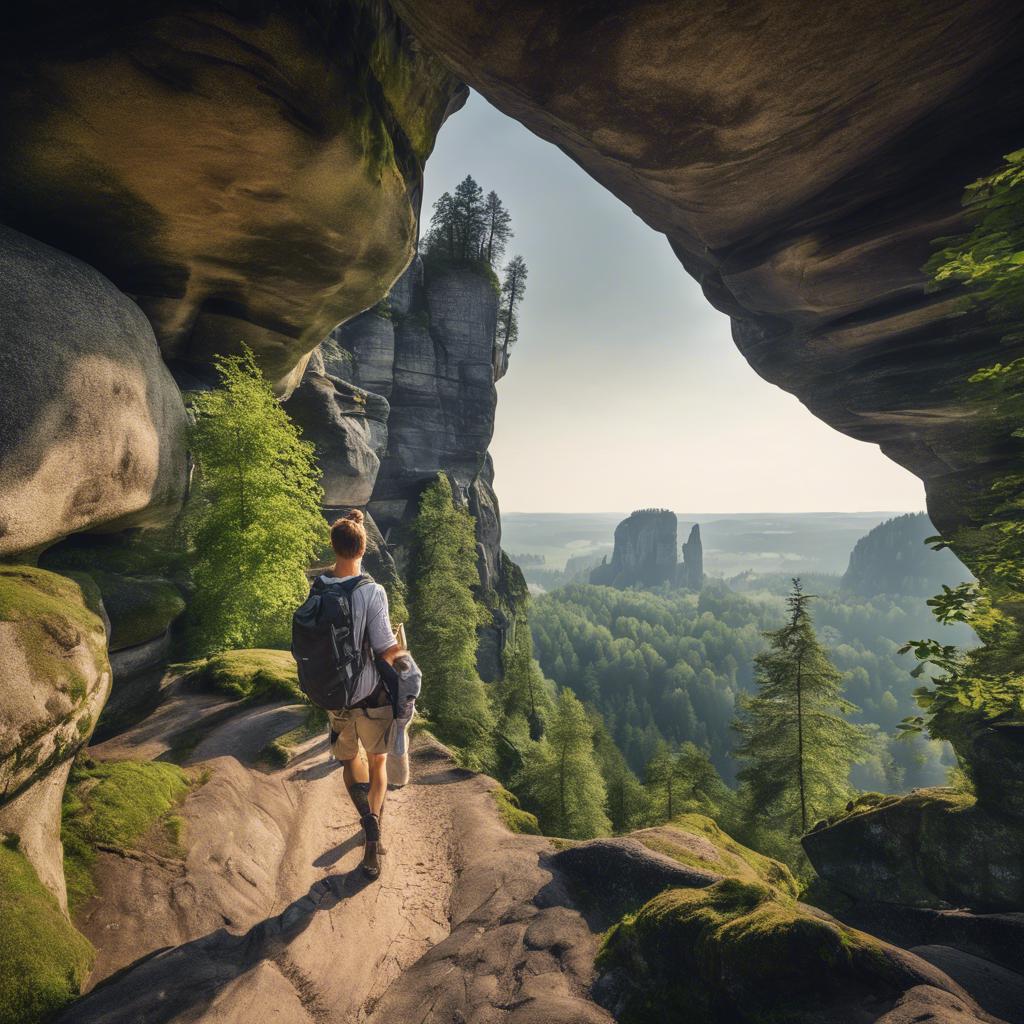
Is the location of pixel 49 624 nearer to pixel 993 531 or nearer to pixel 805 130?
pixel 805 130

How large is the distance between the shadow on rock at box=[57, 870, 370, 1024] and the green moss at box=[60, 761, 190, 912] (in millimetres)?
1139

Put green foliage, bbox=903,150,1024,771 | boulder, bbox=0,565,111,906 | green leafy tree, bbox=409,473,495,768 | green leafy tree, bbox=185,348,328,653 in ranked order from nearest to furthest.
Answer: boulder, bbox=0,565,111,906 → green foliage, bbox=903,150,1024,771 → green leafy tree, bbox=185,348,328,653 → green leafy tree, bbox=409,473,495,768

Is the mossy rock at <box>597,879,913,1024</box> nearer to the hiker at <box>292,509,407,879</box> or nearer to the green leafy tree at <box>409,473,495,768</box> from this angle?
the hiker at <box>292,509,407,879</box>

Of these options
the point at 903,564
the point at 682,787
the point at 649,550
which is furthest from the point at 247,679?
the point at 903,564

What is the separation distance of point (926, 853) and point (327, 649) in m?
12.6

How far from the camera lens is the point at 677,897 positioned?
4.38 metres

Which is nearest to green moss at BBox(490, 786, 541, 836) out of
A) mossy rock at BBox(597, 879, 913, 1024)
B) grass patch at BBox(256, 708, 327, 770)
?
mossy rock at BBox(597, 879, 913, 1024)

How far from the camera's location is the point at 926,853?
9039 millimetres

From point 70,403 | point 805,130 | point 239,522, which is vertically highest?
point 805,130

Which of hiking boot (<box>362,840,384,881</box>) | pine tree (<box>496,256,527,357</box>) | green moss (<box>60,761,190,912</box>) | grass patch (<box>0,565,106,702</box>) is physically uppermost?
pine tree (<box>496,256,527,357</box>)

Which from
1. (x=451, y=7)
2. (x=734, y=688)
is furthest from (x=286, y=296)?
(x=734, y=688)

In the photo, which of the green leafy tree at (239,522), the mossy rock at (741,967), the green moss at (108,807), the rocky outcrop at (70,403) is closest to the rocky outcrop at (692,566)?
the green leafy tree at (239,522)

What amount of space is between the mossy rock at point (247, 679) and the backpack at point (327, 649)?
22.4ft

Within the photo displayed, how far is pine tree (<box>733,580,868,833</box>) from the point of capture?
15.0 meters
